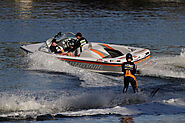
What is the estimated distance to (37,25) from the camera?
29750 mm

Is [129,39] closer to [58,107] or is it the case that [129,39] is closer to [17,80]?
[17,80]

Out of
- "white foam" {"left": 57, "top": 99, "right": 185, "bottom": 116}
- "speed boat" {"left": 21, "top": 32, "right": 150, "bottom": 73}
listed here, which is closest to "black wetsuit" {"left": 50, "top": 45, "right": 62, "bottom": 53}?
"speed boat" {"left": 21, "top": 32, "right": 150, "bottom": 73}

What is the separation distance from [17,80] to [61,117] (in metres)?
5.33

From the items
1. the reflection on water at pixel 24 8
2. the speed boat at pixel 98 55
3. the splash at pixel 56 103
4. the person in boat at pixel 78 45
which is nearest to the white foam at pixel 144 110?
the splash at pixel 56 103

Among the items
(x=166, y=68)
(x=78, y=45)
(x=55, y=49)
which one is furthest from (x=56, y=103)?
(x=166, y=68)

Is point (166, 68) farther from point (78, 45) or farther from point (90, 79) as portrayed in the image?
point (78, 45)

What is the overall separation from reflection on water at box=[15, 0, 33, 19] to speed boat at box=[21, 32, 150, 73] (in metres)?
18.0

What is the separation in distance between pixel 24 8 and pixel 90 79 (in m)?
28.4

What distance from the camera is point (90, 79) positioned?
14.7 metres

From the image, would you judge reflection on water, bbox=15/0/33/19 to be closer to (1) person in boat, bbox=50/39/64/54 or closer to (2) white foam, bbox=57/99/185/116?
(1) person in boat, bbox=50/39/64/54

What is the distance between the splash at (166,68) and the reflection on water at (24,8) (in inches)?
794

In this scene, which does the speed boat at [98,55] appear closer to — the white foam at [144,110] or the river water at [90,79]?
the river water at [90,79]

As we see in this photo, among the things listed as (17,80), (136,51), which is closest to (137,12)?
(136,51)

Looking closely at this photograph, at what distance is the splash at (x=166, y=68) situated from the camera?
15.1 metres
